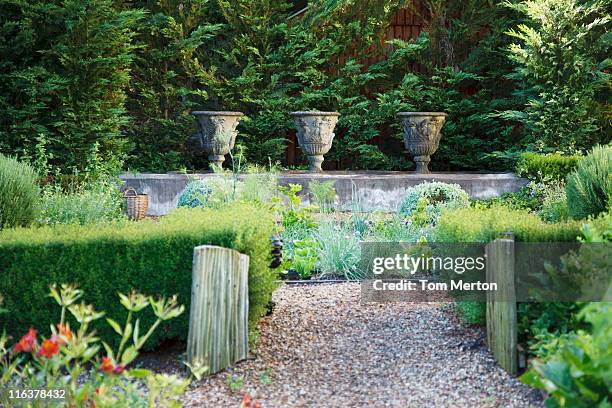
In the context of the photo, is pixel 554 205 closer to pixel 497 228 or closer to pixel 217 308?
pixel 497 228

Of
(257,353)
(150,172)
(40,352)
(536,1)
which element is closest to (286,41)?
(150,172)

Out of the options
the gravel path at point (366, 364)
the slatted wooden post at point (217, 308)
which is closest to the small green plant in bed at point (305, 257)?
the gravel path at point (366, 364)

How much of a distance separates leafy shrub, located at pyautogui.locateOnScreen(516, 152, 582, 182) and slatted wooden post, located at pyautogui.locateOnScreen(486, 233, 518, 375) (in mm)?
5459

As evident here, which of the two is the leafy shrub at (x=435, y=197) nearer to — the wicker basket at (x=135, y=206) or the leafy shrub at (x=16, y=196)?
the wicker basket at (x=135, y=206)

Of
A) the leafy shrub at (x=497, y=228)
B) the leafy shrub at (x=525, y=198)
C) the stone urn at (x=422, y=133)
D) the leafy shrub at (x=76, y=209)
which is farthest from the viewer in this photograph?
the stone urn at (x=422, y=133)

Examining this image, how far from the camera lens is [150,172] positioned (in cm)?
1117

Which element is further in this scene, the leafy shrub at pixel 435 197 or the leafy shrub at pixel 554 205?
the leafy shrub at pixel 435 197

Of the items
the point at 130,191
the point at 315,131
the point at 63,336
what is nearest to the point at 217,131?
the point at 315,131

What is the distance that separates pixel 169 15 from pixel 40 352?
9.50 metres

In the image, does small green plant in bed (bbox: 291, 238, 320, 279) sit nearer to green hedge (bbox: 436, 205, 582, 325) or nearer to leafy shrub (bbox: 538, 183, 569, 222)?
green hedge (bbox: 436, 205, 582, 325)

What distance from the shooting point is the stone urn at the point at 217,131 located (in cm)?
1068

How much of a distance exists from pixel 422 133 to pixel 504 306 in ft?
23.7

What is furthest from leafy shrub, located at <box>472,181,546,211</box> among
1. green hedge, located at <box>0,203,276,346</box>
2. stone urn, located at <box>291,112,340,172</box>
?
green hedge, located at <box>0,203,276,346</box>

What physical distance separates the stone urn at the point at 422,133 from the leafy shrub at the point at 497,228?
567 centimetres
